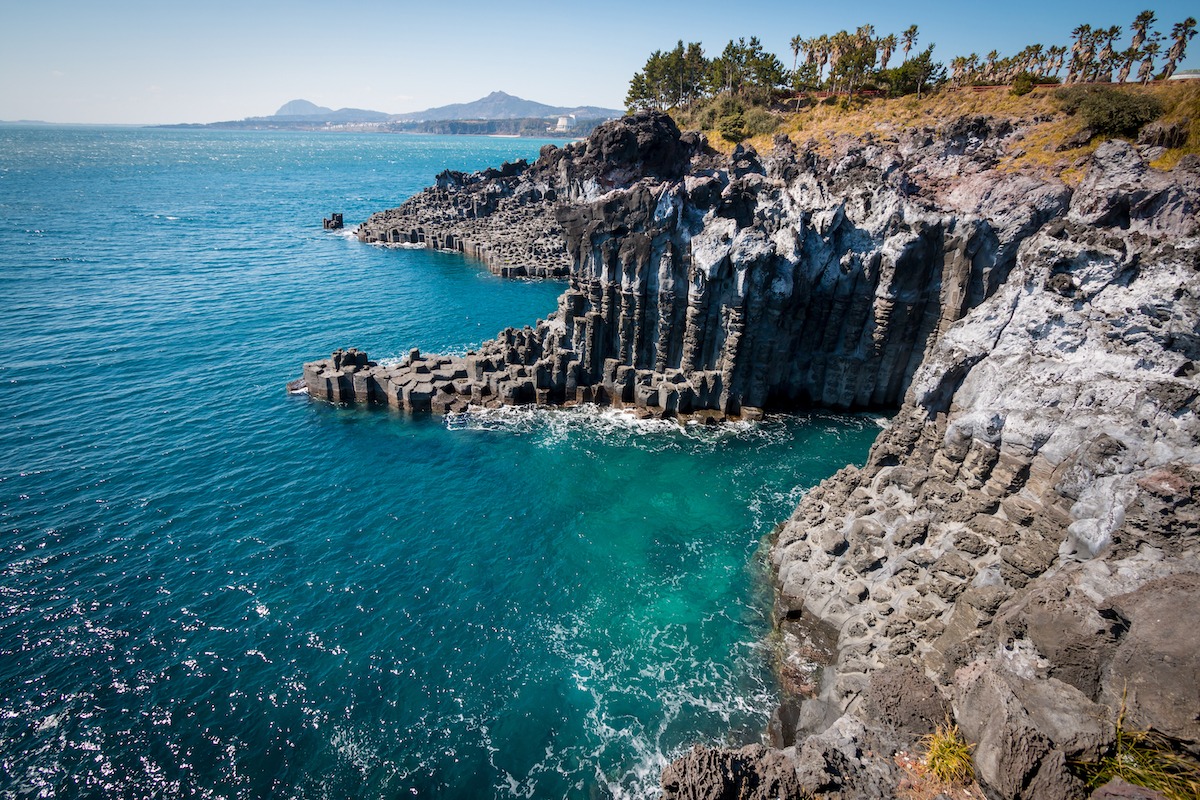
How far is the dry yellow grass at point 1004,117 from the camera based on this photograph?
68250mm

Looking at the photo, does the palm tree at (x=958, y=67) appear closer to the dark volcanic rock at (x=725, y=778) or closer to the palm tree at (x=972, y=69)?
the palm tree at (x=972, y=69)

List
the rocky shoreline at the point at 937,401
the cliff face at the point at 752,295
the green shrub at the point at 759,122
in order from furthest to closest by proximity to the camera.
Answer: the green shrub at the point at 759,122 < the cliff face at the point at 752,295 < the rocky shoreline at the point at 937,401

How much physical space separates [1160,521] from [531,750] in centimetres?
2107

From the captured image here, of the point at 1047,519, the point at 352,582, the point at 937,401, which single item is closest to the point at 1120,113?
the point at 937,401

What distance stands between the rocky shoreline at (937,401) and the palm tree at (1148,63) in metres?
62.2

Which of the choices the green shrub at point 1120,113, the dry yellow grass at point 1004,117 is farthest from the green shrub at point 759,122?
the green shrub at point 1120,113

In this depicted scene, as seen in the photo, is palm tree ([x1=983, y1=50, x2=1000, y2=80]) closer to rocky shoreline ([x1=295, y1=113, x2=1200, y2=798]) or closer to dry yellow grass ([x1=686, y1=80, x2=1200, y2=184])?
dry yellow grass ([x1=686, y1=80, x2=1200, y2=184])

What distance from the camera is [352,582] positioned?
28.1m

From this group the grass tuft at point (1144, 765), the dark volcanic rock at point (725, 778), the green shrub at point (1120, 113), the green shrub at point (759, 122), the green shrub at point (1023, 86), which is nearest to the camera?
the grass tuft at point (1144, 765)

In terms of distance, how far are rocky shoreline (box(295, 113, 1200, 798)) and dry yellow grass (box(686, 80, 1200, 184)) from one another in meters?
29.9

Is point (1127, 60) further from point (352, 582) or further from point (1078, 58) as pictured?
point (352, 582)

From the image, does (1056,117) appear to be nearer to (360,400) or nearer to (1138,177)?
(1138,177)

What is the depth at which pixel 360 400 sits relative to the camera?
4647 cm

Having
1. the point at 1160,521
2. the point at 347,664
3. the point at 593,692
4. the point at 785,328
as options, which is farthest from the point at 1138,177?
the point at 347,664
